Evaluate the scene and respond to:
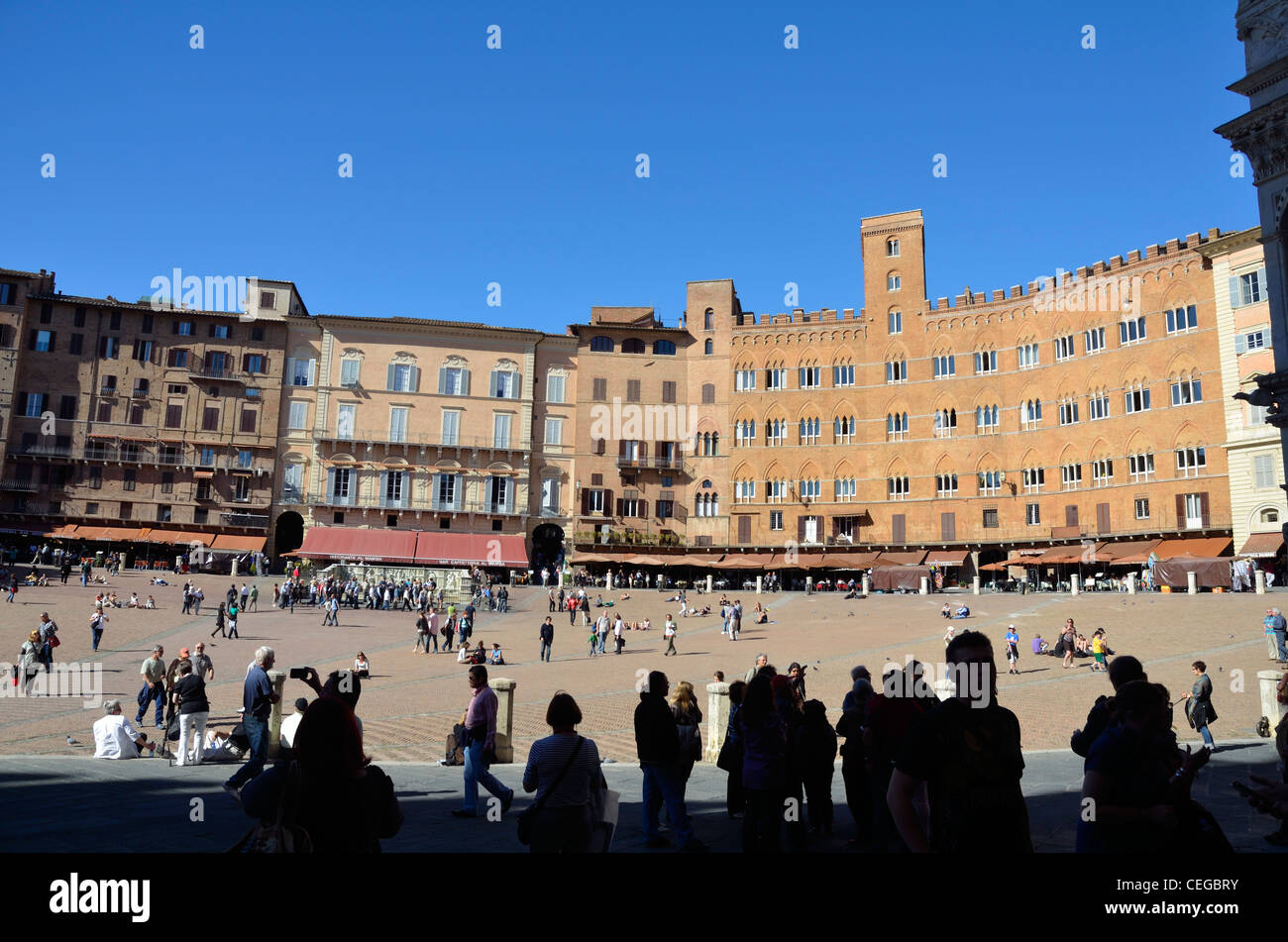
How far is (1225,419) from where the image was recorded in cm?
4291

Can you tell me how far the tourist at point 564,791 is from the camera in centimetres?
457

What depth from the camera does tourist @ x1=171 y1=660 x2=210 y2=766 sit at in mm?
10523

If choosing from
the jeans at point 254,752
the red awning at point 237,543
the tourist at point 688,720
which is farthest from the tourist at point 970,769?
the red awning at point 237,543

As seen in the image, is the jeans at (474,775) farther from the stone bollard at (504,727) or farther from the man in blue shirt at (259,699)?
the stone bollard at (504,727)

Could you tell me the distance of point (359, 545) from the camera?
53719 mm

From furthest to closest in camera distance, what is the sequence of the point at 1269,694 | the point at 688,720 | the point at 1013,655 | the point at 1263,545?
1. the point at 1263,545
2. the point at 1013,655
3. the point at 1269,694
4. the point at 688,720

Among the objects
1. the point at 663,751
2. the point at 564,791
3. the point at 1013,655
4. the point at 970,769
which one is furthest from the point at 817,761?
the point at 1013,655

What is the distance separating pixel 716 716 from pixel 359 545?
45699mm

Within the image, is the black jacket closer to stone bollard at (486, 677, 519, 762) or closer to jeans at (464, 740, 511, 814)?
jeans at (464, 740, 511, 814)

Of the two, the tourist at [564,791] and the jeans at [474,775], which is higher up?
the tourist at [564,791]

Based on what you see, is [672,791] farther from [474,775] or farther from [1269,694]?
[1269,694]

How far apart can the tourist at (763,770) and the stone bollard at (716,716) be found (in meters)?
5.18

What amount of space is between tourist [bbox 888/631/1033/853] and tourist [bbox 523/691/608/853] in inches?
68.5

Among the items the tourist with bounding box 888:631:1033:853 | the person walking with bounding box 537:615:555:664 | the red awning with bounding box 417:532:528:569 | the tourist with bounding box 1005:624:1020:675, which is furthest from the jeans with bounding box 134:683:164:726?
the red awning with bounding box 417:532:528:569
